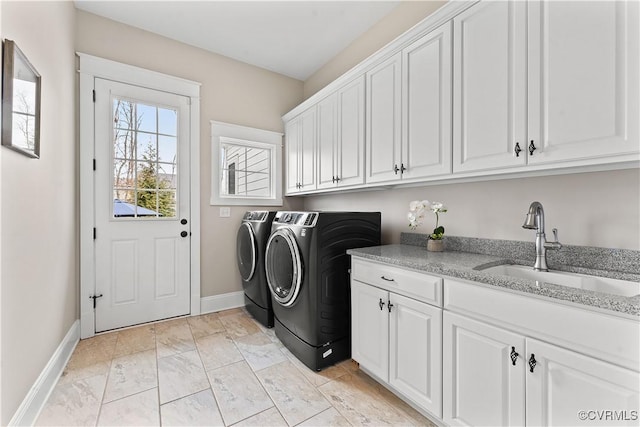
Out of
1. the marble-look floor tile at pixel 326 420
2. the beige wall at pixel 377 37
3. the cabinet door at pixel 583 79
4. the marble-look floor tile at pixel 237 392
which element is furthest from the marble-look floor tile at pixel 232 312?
the cabinet door at pixel 583 79

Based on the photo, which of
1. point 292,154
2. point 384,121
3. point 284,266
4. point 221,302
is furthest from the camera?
point 292,154

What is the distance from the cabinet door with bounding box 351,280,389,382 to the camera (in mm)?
1670

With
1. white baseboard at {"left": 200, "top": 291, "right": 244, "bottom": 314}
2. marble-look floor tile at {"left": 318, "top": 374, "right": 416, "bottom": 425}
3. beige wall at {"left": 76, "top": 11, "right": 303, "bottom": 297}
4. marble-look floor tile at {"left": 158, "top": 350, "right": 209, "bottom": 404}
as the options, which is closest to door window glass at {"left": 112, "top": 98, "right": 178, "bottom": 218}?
beige wall at {"left": 76, "top": 11, "right": 303, "bottom": 297}

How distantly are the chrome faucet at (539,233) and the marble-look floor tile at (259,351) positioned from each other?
5.70 feet

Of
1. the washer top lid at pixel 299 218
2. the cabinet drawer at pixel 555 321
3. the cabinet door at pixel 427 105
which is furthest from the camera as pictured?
the washer top lid at pixel 299 218

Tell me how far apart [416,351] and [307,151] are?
215 centimetres

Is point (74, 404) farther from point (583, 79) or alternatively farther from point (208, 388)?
point (583, 79)

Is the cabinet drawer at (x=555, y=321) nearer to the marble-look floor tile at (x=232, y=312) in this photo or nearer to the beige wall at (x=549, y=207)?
the beige wall at (x=549, y=207)

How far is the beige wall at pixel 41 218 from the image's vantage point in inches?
51.1

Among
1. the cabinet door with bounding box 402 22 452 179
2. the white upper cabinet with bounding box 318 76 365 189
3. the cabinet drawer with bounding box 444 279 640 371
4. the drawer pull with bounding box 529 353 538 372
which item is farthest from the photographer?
the white upper cabinet with bounding box 318 76 365 189

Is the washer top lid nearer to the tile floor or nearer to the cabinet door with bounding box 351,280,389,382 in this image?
the cabinet door with bounding box 351,280,389,382

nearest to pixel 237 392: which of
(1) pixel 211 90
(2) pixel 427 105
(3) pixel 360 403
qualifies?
(3) pixel 360 403

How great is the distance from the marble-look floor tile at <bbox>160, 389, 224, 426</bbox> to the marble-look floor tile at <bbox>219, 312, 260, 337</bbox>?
0.84m

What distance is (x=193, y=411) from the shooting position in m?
1.56
